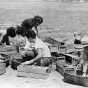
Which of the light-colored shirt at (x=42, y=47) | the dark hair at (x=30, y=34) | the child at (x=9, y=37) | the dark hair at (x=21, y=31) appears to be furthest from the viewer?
the child at (x=9, y=37)

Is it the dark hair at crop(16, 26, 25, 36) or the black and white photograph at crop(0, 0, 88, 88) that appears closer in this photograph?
the black and white photograph at crop(0, 0, 88, 88)

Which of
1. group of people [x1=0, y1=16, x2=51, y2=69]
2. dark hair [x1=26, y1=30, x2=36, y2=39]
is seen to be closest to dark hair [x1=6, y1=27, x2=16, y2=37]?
group of people [x1=0, y1=16, x2=51, y2=69]

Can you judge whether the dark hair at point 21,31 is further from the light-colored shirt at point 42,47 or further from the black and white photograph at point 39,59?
the light-colored shirt at point 42,47

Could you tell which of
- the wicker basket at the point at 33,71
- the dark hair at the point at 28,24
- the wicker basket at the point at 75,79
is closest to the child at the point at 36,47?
the dark hair at the point at 28,24

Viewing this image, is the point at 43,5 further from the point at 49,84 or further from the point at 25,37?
the point at 49,84

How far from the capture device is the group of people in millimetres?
5094

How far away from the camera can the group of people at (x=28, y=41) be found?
5.09 meters

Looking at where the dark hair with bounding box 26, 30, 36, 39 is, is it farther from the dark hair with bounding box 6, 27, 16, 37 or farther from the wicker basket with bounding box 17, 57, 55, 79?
the wicker basket with bounding box 17, 57, 55, 79

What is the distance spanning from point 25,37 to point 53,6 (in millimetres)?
4720

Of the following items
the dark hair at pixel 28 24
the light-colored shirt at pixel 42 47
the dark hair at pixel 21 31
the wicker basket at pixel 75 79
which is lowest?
the wicker basket at pixel 75 79

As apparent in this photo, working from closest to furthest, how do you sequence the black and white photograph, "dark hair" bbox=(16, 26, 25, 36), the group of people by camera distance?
the black and white photograph → the group of people → "dark hair" bbox=(16, 26, 25, 36)

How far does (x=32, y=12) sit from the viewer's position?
33.8 ft

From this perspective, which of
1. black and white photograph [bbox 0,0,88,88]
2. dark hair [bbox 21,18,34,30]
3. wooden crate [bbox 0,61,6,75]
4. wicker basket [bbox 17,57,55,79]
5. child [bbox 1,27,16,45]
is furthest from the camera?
child [bbox 1,27,16,45]

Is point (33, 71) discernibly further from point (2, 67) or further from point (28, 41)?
point (28, 41)
